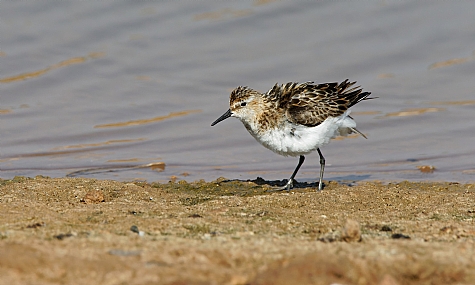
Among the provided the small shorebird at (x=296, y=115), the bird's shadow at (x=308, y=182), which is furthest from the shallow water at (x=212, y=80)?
the small shorebird at (x=296, y=115)

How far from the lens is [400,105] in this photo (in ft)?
37.3

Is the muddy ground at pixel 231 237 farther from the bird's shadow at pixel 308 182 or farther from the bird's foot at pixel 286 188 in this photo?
the bird's shadow at pixel 308 182

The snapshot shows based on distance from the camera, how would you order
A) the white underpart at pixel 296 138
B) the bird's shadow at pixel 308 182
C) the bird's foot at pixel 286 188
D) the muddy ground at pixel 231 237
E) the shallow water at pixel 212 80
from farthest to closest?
the shallow water at pixel 212 80 < the bird's shadow at pixel 308 182 < the white underpart at pixel 296 138 < the bird's foot at pixel 286 188 < the muddy ground at pixel 231 237

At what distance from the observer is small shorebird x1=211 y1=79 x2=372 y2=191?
24.9ft

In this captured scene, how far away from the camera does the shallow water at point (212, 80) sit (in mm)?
9391

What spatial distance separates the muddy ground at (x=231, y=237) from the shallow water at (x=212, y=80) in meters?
2.46

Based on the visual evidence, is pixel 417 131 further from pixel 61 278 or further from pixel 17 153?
pixel 61 278

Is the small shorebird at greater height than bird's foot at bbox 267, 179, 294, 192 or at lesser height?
greater

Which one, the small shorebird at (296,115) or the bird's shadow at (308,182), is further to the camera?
the bird's shadow at (308,182)

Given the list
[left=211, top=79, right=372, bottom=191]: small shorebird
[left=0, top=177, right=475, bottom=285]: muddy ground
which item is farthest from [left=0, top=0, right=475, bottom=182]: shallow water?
[left=0, top=177, right=475, bottom=285]: muddy ground

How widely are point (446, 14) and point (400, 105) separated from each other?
3837 millimetres

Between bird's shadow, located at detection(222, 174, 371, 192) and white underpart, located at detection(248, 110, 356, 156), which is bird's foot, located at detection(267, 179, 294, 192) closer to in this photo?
bird's shadow, located at detection(222, 174, 371, 192)

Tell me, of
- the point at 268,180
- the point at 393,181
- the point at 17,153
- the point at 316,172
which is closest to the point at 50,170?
the point at 17,153

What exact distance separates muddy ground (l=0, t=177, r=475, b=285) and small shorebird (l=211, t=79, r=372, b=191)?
115 centimetres
